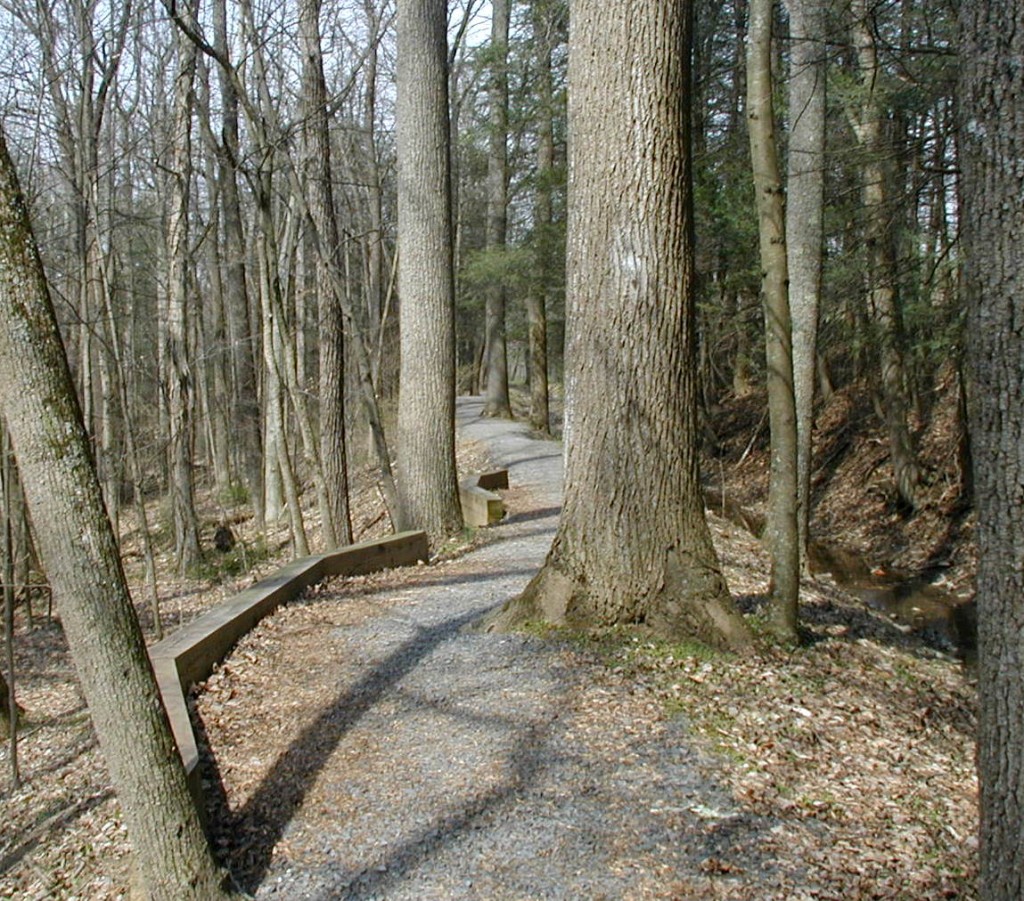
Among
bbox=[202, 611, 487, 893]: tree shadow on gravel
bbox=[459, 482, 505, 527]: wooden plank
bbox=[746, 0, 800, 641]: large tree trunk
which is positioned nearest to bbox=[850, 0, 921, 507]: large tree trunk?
bbox=[746, 0, 800, 641]: large tree trunk

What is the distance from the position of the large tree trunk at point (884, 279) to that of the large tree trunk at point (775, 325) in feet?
16.6

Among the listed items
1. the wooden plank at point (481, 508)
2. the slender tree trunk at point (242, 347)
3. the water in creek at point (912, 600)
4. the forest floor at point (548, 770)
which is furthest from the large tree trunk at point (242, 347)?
the forest floor at point (548, 770)

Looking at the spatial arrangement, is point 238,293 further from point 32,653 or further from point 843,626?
point 843,626

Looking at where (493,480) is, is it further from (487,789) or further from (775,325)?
(487,789)

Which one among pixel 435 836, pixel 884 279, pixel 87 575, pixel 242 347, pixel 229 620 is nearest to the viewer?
pixel 87 575

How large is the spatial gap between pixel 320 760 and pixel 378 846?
2.82 ft

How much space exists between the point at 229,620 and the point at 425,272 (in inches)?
192

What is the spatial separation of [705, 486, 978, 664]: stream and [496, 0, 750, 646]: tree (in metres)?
4.38

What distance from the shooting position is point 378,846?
3965 millimetres

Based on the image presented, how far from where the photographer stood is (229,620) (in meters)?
6.28

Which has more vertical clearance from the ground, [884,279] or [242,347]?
[884,279]

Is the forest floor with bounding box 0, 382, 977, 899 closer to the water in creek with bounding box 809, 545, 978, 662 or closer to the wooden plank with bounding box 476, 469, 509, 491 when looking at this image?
the water in creek with bounding box 809, 545, 978, 662

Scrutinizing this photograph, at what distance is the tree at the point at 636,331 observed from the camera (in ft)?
18.2

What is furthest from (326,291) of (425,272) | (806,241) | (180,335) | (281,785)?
(281,785)
